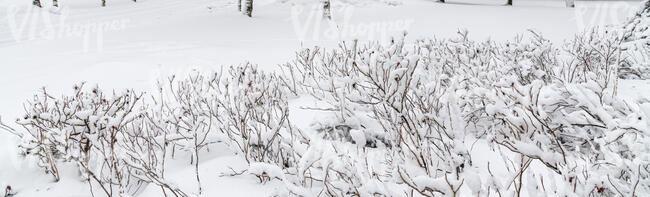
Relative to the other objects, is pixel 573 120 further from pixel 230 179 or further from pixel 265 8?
pixel 265 8

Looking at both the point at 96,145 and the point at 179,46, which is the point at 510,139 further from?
the point at 179,46

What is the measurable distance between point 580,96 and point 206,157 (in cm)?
210

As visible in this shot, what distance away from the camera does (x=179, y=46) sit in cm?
689

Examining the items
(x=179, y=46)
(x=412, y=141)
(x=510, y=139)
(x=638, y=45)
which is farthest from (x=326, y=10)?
(x=510, y=139)

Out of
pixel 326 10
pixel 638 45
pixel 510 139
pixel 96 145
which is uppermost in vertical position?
pixel 326 10

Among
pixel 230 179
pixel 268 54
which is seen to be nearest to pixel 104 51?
pixel 268 54

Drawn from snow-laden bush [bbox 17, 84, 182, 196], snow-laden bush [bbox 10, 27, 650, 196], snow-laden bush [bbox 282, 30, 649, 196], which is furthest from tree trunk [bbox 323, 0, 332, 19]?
snow-laden bush [bbox 17, 84, 182, 196]

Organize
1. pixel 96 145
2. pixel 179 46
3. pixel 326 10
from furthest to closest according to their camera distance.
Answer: pixel 326 10
pixel 179 46
pixel 96 145

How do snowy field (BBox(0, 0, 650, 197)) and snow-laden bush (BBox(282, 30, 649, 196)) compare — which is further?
snowy field (BBox(0, 0, 650, 197))

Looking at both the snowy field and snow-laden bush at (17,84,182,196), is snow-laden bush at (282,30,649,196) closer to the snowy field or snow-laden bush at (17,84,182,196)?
the snowy field

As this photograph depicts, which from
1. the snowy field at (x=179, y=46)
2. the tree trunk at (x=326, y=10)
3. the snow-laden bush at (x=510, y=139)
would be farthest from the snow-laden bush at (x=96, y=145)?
the tree trunk at (x=326, y=10)

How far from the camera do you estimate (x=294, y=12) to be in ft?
47.4

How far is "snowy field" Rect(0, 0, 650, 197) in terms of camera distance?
7.54 feet

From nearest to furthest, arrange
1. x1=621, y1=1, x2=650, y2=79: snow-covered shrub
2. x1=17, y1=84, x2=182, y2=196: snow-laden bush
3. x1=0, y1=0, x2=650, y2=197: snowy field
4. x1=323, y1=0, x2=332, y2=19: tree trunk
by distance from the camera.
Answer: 1. x1=17, y1=84, x2=182, y2=196: snow-laden bush
2. x1=0, y1=0, x2=650, y2=197: snowy field
3. x1=621, y1=1, x2=650, y2=79: snow-covered shrub
4. x1=323, y1=0, x2=332, y2=19: tree trunk
